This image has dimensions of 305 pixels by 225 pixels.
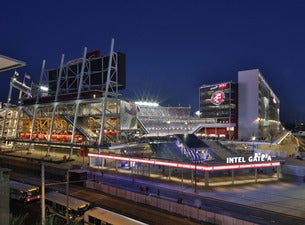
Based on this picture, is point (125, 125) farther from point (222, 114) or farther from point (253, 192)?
point (222, 114)

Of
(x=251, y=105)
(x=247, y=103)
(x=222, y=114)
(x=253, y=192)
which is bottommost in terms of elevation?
(x=253, y=192)

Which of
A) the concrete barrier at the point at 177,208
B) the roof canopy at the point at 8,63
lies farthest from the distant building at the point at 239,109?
the roof canopy at the point at 8,63

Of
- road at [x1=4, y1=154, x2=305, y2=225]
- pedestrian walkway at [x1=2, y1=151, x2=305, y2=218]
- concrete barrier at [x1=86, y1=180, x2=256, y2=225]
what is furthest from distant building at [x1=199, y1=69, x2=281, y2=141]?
concrete barrier at [x1=86, y1=180, x2=256, y2=225]

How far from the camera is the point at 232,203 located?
34.2 m

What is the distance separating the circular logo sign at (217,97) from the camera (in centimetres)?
12656

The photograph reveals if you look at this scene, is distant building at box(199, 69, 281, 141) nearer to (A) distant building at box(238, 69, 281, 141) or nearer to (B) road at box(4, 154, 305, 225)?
(A) distant building at box(238, 69, 281, 141)

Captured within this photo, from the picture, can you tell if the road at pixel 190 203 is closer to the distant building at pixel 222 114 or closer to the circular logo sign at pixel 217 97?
the distant building at pixel 222 114

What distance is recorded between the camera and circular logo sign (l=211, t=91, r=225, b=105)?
12656 centimetres

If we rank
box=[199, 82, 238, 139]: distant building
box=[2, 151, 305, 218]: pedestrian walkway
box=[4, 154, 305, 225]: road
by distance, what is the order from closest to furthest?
box=[4, 154, 305, 225]: road, box=[2, 151, 305, 218]: pedestrian walkway, box=[199, 82, 238, 139]: distant building

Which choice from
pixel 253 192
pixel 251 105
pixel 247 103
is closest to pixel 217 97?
pixel 247 103

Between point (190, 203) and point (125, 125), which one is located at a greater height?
point (125, 125)

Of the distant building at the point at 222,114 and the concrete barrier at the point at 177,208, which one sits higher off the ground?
the distant building at the point at 222,114

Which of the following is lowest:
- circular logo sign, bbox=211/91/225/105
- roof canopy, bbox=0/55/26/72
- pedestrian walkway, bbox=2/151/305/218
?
pedestrian walkway, bbox=2/151/305/218

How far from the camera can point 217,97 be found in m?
129
